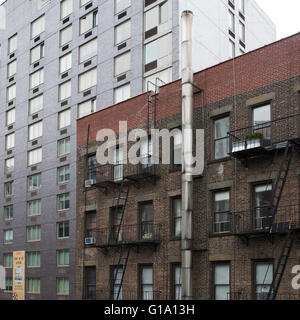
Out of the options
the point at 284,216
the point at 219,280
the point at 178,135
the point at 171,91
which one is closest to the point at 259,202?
the point at 284,216

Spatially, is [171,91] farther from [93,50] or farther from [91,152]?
[93,50]

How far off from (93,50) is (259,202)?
29718mm

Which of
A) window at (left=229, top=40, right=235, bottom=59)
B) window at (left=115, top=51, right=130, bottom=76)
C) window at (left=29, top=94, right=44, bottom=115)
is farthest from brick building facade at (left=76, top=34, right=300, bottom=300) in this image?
window at (left=29, top=94, right=44, bottom=115)

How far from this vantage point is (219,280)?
72.7ft

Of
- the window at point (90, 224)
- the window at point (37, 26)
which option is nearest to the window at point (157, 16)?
the window at point (37, 26)

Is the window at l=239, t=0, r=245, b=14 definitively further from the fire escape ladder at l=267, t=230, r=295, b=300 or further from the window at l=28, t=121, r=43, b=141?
the fire escape ladder at l=267, t=230, r=295, b=300

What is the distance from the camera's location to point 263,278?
20609 mm

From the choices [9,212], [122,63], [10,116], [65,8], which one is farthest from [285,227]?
[10,116]

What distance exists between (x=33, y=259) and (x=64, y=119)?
43.8ft

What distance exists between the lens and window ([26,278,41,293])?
4778cm

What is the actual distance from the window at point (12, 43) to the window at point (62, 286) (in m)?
26.2

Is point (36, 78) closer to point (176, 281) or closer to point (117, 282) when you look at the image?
point (117, 282)

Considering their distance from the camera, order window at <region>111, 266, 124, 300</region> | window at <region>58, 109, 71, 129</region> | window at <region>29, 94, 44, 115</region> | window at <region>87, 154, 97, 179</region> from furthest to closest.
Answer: window at <region>29, 94, 44, 115</region>
window at <region>58, 109, 71, 129</region>
window at <region>87, 154, 97, 179</region>
window at <region>111, 266, 124, 300</region>

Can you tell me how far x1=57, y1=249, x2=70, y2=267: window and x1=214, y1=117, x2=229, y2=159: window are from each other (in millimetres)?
25425
